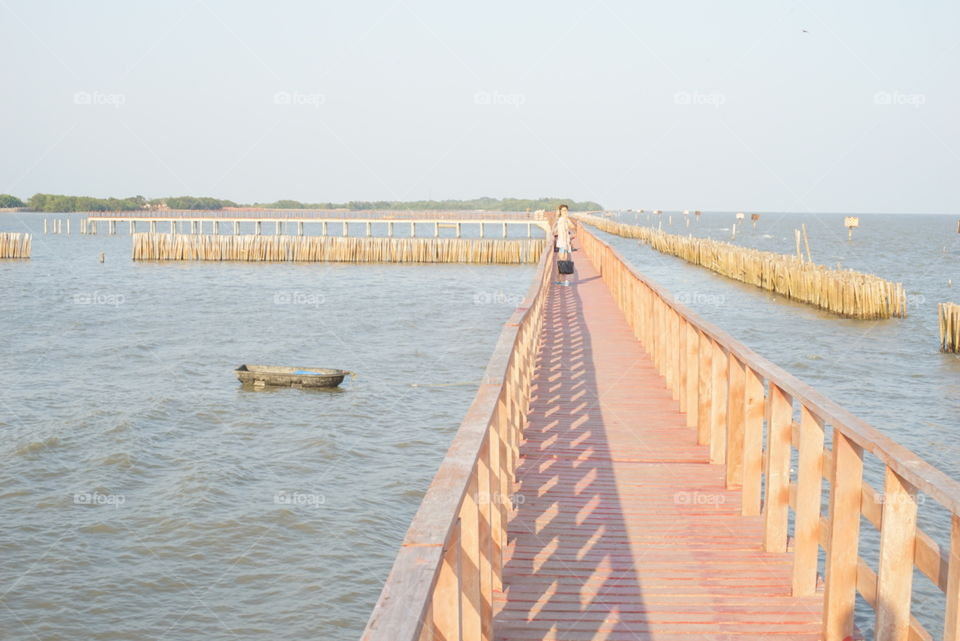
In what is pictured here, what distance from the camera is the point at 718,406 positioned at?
6.74 meters

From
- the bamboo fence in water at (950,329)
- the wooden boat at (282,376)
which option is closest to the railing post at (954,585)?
the wooden boat at (282,376)

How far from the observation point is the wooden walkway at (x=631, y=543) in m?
4.22

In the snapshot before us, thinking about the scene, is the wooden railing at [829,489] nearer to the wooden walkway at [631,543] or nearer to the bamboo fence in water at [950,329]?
the wooden walkway at [631,543]

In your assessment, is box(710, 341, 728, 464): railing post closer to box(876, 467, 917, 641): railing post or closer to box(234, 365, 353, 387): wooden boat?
box(876, 467, 917, 641): railing post

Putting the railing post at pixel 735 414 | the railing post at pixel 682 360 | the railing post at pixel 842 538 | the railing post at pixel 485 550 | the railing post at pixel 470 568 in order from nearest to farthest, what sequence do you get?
1. the railing post at pixel 470 568
2. the railing post at pixel 842 538
3. the railing post at pixel 485 550
4. the railing post at pixel 735 414
5. the railing post at pixel 682 360

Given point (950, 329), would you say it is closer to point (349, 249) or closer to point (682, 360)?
point (682, 360)

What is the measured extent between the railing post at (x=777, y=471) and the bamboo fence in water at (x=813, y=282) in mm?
25831

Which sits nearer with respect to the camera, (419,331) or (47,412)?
(47,412)

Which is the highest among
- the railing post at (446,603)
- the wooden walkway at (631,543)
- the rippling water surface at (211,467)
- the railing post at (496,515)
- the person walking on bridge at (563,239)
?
the person walking on bridge at (563,239)

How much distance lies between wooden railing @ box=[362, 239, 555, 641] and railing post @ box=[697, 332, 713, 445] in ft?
7.10

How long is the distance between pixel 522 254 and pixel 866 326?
3934cm

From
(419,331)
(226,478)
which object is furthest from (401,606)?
(419,331)

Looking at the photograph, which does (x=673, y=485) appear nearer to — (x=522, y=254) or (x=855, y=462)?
(x=855, y=462)

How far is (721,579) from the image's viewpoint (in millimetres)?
4738
